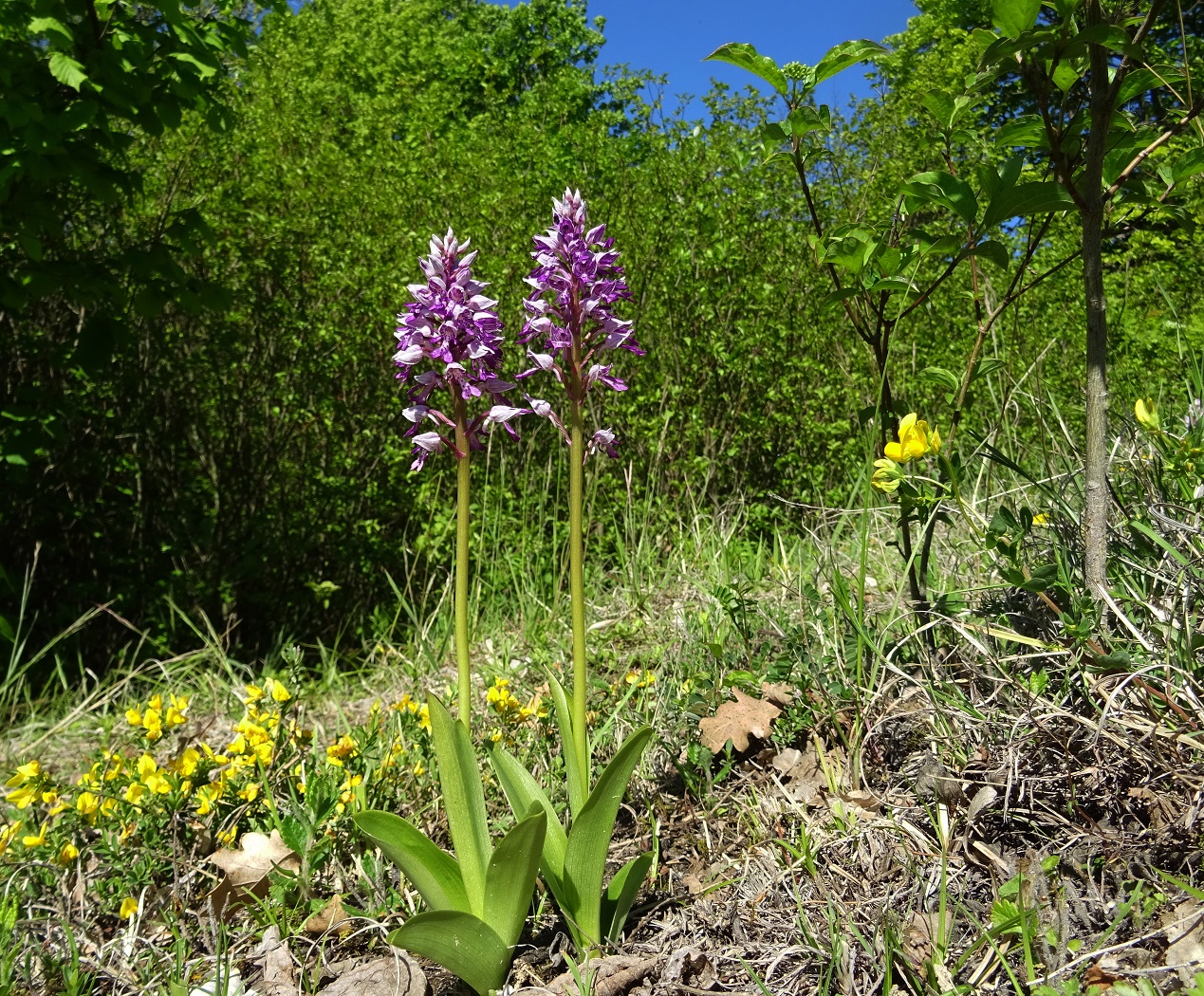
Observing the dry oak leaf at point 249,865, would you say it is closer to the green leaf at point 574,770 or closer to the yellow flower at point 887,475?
the green leaf at point 574,770

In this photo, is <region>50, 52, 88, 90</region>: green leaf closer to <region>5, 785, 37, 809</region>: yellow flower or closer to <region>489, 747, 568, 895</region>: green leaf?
<region>5, 785, 37, 809</region>: yellow flower

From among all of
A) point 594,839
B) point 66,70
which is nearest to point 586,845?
point 594,839

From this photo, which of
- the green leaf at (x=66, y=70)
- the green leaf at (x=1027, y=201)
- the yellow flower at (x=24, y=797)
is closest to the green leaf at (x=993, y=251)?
the green leaf at (x=1027, y=201)

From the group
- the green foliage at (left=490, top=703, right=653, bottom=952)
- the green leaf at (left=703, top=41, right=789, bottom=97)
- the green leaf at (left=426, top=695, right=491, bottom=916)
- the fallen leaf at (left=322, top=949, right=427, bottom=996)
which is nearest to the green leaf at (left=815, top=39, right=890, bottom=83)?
the green leaf at (left=703, top=41, right=789, bottom=97)

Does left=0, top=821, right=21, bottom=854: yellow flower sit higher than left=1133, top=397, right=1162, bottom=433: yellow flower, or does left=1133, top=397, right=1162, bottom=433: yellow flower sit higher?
left=1133, top=397, right=1162, bottom=433: yellow flower

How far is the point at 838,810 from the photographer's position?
1.74 metres

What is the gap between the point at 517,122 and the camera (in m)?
5.45

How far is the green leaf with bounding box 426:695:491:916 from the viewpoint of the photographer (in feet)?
4.65

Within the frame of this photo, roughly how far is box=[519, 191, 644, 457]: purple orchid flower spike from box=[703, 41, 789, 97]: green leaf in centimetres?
46

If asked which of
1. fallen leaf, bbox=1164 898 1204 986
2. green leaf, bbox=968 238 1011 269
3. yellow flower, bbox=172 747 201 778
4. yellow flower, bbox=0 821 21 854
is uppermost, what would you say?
green leaf, bbox=968 238 1011 269

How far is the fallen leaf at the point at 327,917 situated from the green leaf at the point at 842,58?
6.08 feet

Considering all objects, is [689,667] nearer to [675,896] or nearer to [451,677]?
[675,896]

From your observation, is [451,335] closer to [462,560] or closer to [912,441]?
[462,560]

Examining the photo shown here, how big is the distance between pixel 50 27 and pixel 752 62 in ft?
7.00
